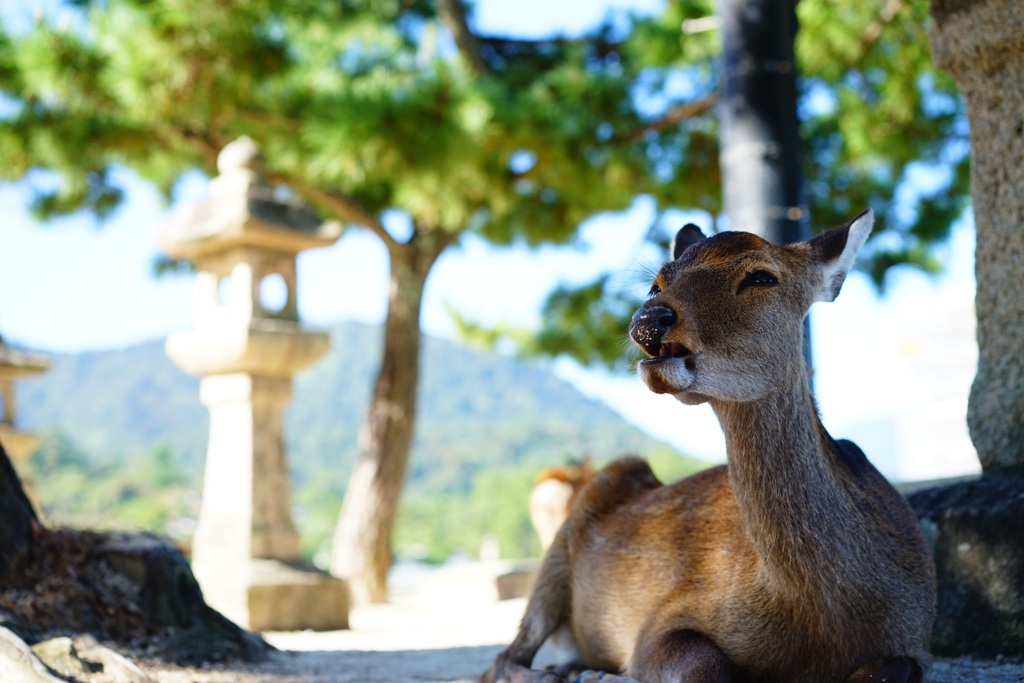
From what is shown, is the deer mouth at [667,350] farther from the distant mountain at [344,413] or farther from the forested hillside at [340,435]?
the distant mountain at [344,413]

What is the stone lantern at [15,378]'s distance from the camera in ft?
32.7

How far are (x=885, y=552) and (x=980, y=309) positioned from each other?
1282mm

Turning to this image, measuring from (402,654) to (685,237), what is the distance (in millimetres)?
2292

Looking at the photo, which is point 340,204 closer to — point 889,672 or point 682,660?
point 682,660

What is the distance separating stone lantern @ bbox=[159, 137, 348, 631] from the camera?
20.9 ft

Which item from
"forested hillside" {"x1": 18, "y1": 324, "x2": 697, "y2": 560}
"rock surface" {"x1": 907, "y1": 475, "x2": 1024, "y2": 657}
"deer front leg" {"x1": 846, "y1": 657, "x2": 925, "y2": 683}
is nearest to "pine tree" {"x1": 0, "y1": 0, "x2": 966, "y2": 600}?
"rock surface" {"x1": 907, "y1": 475, "x2": 1024, "y2": 657}

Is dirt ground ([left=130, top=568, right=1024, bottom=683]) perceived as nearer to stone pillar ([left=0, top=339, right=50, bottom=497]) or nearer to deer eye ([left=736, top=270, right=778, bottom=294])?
deer eye ([left=736, top=270, right=778, bottom=294])

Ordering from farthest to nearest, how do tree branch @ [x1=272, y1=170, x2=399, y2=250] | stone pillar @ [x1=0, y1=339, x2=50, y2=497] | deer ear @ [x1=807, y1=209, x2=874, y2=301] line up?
stone pillar @ [x1=0, y1=339, x2=50, y2=497] < tree branch @ [x1=272, y1=170, x2=399, y2=250] < deer ear @ [x1=807, y1=209, x2=874, y2=301]

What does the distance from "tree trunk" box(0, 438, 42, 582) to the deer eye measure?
224 centimetres

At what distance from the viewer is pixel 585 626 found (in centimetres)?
301

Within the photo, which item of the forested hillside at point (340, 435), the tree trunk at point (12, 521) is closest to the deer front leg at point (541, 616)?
the tree trunk at point (12, 521)

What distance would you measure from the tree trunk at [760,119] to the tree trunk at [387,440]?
512 cm

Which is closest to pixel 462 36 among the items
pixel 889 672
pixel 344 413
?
pixel 889 672

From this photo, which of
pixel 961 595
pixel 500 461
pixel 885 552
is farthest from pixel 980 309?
A: pixel 500 461
